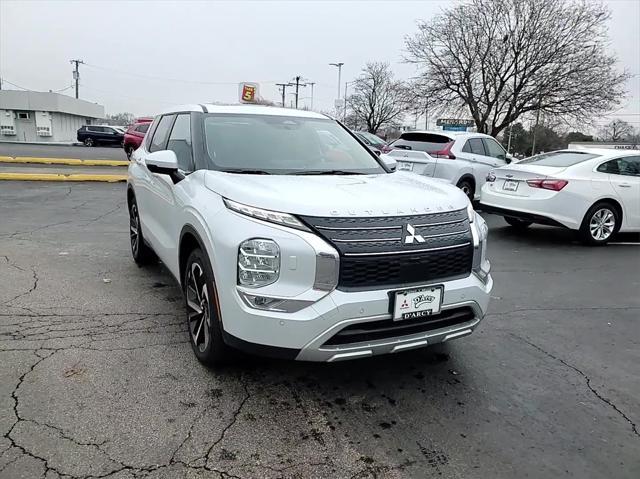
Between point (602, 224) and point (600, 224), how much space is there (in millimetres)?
34

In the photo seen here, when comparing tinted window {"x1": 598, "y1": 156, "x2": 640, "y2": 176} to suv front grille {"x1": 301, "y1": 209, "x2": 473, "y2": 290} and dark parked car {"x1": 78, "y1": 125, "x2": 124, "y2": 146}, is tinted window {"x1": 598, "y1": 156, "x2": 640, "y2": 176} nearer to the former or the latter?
suv front grille {"x1": 301, "y1": 209, "x2": 473, "y2": 290}

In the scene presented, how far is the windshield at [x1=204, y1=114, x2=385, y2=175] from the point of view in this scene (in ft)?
12.5

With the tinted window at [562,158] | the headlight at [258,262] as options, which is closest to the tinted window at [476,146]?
the tinted window at [562,158]

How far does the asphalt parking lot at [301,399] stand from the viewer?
2.52 meters

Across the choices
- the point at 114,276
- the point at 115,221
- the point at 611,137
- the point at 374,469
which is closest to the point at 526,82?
the point at 115,221

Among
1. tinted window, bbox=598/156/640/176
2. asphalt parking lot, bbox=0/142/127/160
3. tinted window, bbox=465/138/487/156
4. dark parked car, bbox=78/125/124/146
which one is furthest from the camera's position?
dark parked car, bbox=78/125/124/146

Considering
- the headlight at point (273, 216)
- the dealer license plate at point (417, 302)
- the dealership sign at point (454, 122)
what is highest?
the dealership sign at point (454, 122)

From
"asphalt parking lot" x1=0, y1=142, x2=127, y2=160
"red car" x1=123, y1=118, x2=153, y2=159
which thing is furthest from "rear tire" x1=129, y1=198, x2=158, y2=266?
"asphalt parking lot" x1=0, y1=142, x2=127, y2=160

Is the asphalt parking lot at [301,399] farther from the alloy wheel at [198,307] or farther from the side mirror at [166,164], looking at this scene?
the side mirror at [166,164]

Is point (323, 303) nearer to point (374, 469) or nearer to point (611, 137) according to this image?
point (374, 469)

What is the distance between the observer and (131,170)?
5.74 meters

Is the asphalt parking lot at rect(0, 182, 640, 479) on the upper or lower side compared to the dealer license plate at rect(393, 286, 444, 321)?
lower

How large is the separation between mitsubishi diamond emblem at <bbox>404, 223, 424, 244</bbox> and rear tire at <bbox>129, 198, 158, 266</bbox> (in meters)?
3.49

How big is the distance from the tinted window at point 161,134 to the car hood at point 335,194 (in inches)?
63.6
